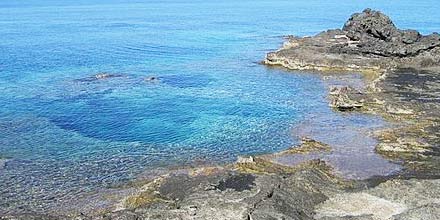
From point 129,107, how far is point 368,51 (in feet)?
143

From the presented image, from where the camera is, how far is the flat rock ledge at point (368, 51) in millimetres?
76625

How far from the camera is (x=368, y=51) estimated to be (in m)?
82.4

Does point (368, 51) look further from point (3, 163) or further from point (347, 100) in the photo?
point (3, 163)

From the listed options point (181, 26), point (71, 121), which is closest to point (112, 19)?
point (181, 26)

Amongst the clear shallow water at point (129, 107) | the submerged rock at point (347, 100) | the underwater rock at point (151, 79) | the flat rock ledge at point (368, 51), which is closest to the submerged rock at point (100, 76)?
the clear shallow water at point (129, 107)

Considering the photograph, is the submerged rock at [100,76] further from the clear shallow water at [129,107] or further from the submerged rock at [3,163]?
the submerged rock at [3,163]

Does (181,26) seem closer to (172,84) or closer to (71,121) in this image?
(172,84)

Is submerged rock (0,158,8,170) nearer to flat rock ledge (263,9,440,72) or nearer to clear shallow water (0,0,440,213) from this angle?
clear shallow water (0,0,440,213)

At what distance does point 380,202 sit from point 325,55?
56807mm

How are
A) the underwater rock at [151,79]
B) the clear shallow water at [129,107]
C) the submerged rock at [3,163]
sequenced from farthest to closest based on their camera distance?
the underwater rock at [151,79] < the submerged rock at [3,163] < the clear shallow water at [129,107]

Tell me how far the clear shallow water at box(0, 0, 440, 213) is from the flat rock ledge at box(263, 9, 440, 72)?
18.7 ft

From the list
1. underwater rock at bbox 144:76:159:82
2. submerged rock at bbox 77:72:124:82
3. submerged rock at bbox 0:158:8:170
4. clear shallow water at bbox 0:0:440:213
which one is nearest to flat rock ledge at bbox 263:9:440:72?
clear shallow water at bbox 0:0:440:213

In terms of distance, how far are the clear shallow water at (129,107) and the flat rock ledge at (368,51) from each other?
225 inches

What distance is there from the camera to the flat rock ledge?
76.6 meters
